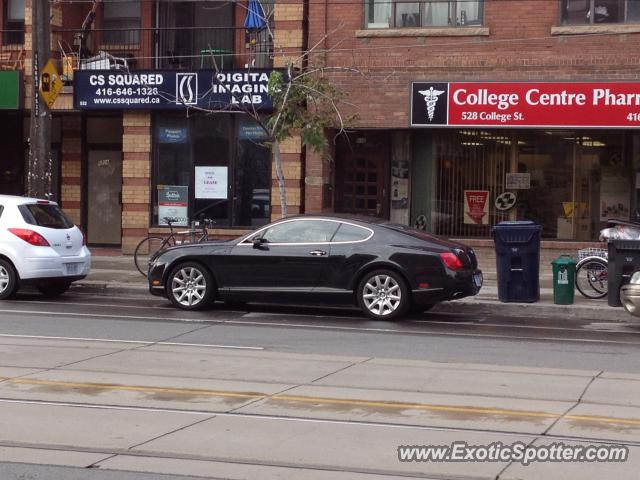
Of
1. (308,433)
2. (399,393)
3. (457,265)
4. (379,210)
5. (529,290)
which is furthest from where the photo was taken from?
(379,210)

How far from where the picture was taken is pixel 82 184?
81.9 feet

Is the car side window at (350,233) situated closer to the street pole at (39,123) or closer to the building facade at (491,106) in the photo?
the building facade at (491,106)

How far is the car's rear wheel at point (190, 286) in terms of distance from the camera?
15.5m

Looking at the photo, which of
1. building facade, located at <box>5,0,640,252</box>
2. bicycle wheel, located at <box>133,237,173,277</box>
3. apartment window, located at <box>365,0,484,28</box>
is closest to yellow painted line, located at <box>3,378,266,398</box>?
bicycle wheel, located at <box>133,237,173,277</box>

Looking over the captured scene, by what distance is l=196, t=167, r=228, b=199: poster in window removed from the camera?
22.7 meters

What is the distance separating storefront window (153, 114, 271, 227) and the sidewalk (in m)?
2.27

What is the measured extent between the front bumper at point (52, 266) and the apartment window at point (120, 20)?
8.34m

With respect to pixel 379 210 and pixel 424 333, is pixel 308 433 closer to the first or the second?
pixel 424 333

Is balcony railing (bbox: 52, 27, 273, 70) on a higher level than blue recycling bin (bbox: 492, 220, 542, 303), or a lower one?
higher

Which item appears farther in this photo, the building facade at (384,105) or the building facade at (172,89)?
the building facade at (172,89)

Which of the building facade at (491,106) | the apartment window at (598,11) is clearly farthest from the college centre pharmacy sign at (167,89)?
the apartment window at (598,11)

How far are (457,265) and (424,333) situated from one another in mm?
1361

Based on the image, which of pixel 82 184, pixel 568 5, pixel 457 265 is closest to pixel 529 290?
pixel 457 265

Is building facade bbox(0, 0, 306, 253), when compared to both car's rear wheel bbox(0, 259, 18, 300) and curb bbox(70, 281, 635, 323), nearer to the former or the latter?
car's rear wheel bbox(0, 259, 18, 300)
